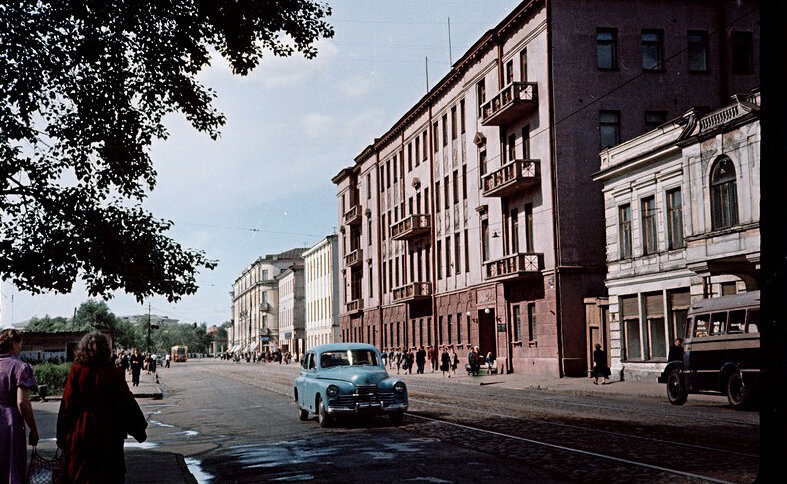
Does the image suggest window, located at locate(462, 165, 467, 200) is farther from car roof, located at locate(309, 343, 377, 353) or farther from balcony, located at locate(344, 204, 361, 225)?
car roof, located at locate(309, 343, 377, 353)

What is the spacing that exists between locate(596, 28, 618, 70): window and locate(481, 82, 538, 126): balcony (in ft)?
11.0

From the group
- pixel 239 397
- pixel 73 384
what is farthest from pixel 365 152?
pixel 73 384

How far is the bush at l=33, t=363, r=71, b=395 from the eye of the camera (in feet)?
115

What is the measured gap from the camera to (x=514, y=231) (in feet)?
146

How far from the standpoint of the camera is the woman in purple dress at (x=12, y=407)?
8062 millimetres

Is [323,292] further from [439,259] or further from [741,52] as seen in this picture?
[741,52]

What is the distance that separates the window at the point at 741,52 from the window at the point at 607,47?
5735mm

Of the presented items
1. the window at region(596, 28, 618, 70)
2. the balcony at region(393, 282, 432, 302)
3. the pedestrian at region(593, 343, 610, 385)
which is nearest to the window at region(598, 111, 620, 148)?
the window at region(596, 28, 618, 70)

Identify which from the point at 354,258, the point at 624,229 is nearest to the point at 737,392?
the point at 624,229

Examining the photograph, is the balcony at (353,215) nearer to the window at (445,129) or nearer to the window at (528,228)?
the window at (445,129)

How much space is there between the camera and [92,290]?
11.9 meters

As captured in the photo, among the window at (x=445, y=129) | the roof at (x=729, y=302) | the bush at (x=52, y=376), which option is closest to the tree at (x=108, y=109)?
the roof at (x=729, y=302)

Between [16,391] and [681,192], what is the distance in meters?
27.6

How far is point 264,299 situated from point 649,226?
11876 centimetres
